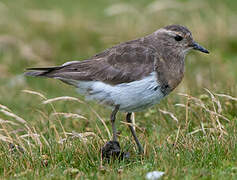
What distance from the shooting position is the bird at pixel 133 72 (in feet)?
20.1

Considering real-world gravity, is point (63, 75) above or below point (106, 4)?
below

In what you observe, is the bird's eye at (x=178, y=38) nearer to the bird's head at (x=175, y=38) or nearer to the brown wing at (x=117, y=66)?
the bird's head at (x=175, y=38)

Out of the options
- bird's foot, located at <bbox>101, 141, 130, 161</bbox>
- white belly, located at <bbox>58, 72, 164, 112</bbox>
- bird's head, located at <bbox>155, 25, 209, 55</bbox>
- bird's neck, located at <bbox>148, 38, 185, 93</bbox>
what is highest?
bird's head, located at <bbox>155, 25, 209, 55</bbox>

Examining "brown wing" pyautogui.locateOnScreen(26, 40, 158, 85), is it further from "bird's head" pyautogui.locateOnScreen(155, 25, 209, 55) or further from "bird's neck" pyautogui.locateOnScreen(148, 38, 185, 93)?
"bird's head" pyautogui.locateOnScreen(155, 25, 209, 55)

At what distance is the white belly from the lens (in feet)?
19.9

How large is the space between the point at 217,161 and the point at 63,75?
2333 millimetres

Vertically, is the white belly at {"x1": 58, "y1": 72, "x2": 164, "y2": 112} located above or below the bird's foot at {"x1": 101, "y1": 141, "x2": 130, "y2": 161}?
above

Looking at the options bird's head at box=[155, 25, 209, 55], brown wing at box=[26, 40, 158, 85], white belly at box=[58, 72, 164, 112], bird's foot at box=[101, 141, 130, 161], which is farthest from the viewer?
bird's head at box=[155, 25, 209, 55]

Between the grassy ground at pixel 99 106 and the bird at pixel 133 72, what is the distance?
295 mm

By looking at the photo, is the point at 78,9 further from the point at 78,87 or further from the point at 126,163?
the point at 126,163

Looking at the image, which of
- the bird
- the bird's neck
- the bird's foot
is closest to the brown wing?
the bird

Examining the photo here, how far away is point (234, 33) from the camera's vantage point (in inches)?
512

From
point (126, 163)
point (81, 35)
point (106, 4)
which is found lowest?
point (126, 163)

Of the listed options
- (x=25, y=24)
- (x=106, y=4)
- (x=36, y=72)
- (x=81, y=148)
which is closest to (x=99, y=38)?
(x=25, y=24)
